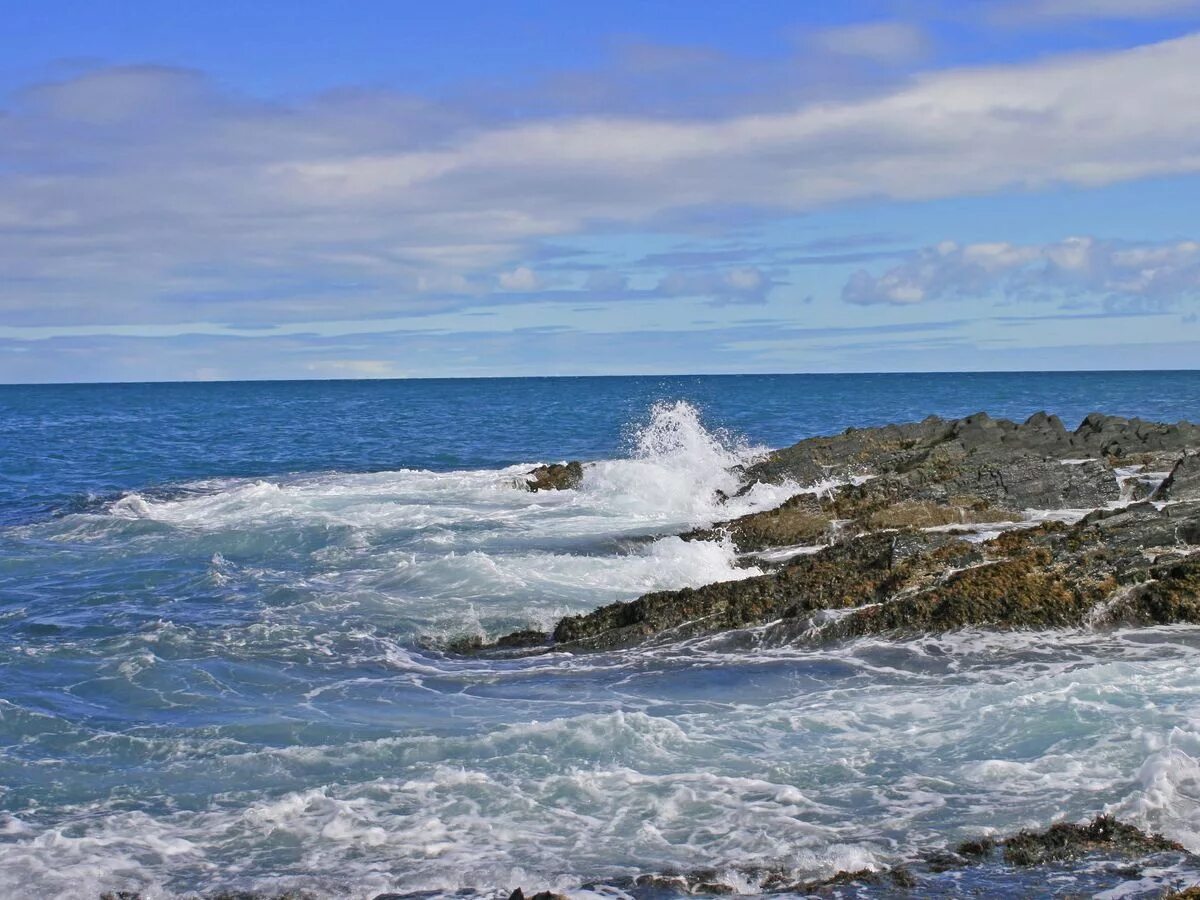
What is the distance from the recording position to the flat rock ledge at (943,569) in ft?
45.5

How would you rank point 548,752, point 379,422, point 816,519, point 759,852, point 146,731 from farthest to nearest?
1. point 379,422
2. point 816,519
3. point 146,731
4. point 548,752
5. point 759,852

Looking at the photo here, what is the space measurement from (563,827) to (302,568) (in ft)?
40.8

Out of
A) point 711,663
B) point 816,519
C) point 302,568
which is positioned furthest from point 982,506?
point 302,568

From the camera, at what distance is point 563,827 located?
911 centimetres

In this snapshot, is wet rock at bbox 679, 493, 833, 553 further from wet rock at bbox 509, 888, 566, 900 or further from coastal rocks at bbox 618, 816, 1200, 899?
wet rock at bbox 509, 888, 566, 900

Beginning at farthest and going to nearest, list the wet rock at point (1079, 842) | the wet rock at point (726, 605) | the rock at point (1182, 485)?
1. the rock at point (1182, 485)
2. the wet rock at point (726, 605)
3. the wet rock at point (1079, 842)

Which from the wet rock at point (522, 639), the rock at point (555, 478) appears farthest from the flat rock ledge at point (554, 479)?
the wet rock at point (522, 639)

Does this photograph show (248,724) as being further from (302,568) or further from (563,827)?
(302,568)

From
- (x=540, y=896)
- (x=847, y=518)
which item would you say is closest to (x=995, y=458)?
(x=847, y=518)

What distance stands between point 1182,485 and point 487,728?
1284 centimetres

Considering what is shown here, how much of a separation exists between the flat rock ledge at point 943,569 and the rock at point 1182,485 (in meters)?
0.02

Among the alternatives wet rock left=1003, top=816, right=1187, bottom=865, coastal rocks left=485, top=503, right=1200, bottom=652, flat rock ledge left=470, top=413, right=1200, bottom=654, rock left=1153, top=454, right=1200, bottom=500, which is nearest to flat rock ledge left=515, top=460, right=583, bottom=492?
flat rock ledge left=470, top=413, right=1200, bottom=654

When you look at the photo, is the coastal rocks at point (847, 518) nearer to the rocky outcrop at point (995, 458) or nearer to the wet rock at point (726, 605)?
the rocky outcrop at point (995, 458)

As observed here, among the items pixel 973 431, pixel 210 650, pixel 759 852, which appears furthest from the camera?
pixel 973 431
